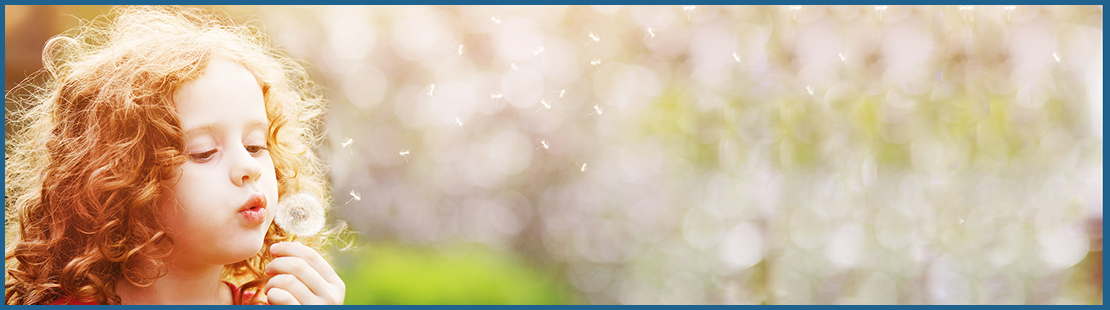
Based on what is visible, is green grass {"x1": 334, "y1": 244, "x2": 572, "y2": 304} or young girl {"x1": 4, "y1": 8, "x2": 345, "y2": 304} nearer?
young girl {"x1": 4, "y1": 8, "x2": 345, "y2": 304}

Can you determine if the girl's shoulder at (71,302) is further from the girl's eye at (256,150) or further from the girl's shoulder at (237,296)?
the girl's eye at (256,150)

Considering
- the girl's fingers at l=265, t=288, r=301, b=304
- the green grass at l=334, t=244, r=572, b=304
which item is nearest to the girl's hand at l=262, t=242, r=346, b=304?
the girl's fingers at l=265, t=288, r=301, b=304

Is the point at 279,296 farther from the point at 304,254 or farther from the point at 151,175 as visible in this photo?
the point at 151,175

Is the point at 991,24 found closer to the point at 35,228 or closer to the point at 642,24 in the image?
the point at 642,24

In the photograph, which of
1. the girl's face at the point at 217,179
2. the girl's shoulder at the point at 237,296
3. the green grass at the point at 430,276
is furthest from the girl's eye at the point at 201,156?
the green grass at the point at 430,276

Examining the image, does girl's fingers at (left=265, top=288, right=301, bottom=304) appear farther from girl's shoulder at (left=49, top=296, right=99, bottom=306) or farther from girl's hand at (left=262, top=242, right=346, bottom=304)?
girl's shoulder at (left=49, top=296, right=99, bottom=306)

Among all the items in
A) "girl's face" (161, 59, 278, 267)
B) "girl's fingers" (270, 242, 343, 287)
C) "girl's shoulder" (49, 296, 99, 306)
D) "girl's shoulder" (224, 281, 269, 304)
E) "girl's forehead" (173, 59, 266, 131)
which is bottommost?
"girl's shoulder" (49, 296, 99, 306)

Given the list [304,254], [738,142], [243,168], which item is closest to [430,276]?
[738,142]
